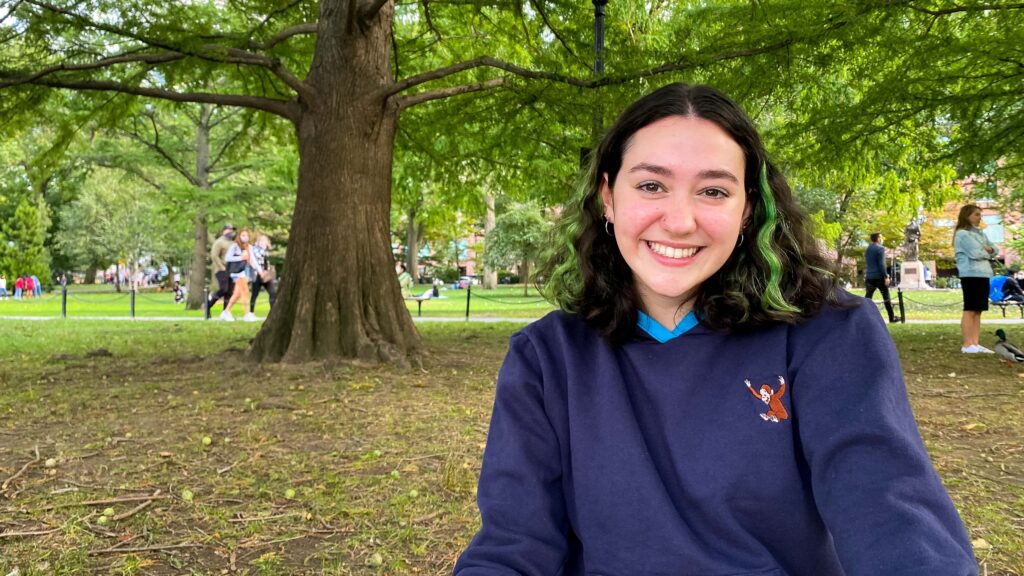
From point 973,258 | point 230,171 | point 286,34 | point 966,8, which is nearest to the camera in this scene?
point 966,8

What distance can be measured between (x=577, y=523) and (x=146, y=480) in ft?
11.7

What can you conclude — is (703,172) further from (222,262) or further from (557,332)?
(222,262)

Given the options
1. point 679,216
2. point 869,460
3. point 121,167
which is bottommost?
point 869,460

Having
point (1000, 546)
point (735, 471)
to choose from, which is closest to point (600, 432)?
point (735, 471)

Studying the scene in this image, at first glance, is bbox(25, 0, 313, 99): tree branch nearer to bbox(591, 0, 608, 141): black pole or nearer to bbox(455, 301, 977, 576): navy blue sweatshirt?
bbox(591, 0, 608, 141): black pole

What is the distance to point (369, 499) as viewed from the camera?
4016 mm

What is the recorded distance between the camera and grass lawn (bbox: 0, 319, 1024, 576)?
11.0ft

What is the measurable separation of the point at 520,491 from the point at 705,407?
15.5 inches

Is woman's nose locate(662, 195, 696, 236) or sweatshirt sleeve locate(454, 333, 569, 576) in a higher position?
woman's nose locate(662, 195, 696, 236)

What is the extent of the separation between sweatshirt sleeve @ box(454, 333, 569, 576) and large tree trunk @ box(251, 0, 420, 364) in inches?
262

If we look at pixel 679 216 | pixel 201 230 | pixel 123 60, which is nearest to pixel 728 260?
pixel 679 216

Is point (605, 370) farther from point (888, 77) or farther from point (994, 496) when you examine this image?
point (888, 77)

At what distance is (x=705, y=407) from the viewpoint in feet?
4.90

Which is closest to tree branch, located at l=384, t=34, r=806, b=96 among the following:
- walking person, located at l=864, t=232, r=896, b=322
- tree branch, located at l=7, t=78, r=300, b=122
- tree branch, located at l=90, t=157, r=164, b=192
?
tree branch, located at l=7, t=78, r=300, b=122
